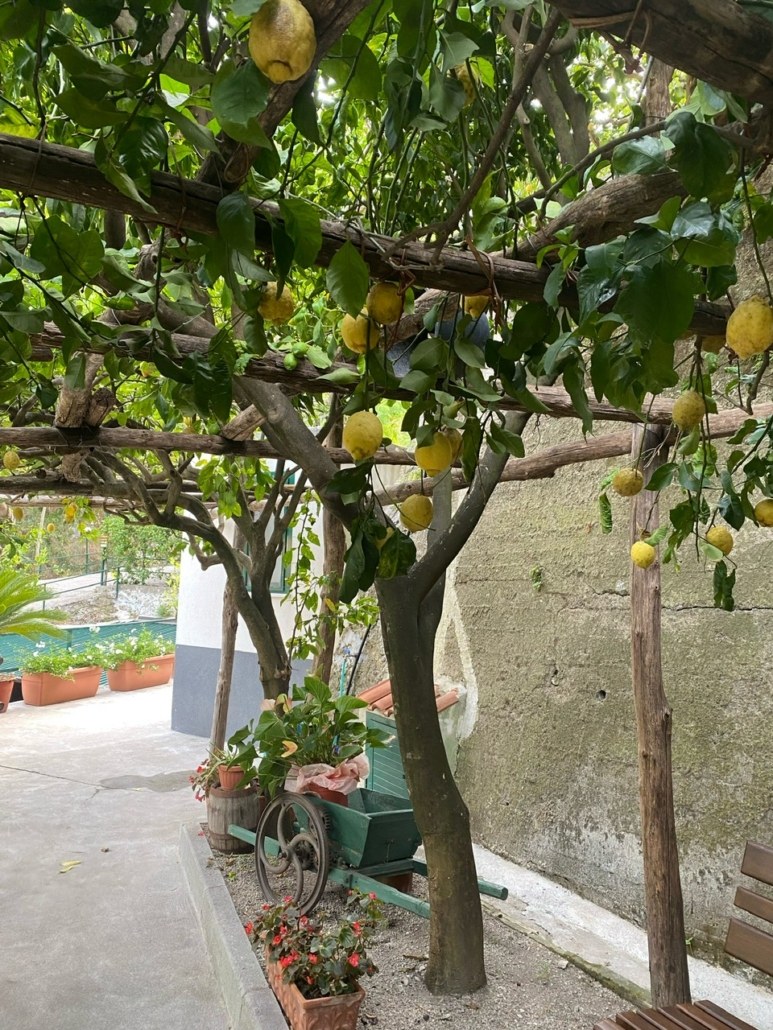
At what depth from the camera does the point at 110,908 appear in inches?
164

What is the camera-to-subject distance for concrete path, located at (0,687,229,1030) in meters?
3.16

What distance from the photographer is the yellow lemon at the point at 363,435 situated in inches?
57.7

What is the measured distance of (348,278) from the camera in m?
1.18

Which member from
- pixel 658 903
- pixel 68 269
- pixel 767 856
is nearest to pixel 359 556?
pixel 68 269

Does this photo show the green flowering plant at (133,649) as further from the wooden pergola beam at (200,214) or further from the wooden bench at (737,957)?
the wooden pergola beam at (200,214)

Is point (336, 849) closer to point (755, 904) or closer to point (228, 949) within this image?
point (228, 949)

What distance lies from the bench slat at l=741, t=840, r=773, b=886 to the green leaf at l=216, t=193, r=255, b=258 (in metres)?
2.26

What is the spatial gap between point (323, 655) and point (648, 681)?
230 cm

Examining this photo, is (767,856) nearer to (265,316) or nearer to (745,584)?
(745,584)

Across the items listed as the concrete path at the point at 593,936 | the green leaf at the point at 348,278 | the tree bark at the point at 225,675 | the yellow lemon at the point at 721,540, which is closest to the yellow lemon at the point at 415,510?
the green leaf at the point at 348,278

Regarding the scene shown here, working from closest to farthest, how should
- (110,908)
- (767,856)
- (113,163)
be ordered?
1. (113,163)
2. (767,856)
3. (110,908)

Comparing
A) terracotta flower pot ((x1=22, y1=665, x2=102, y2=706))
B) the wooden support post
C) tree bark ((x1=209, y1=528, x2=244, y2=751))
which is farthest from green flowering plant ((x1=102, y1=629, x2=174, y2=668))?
the wooden support post

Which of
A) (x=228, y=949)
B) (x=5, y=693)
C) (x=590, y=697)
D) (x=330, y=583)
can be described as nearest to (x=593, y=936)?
(x=590, y=697)

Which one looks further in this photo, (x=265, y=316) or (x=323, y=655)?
(x=323, y=655)
